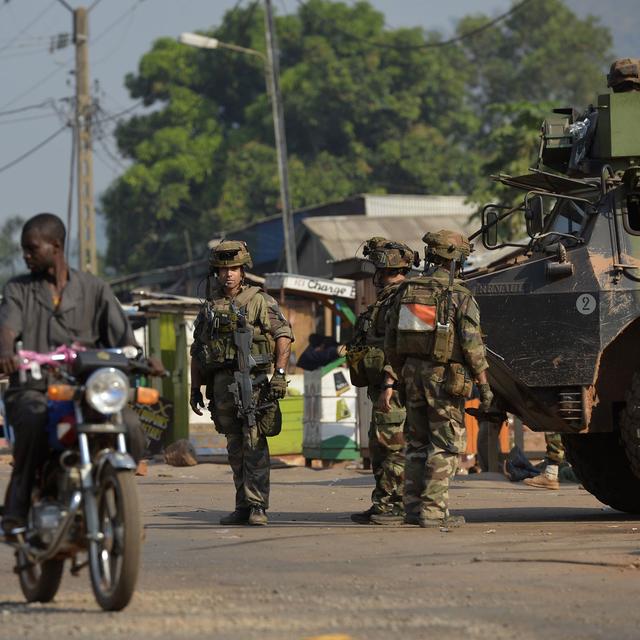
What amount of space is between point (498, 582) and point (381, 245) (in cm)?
425

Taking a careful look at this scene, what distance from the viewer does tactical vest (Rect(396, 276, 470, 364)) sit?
1084 centimetres

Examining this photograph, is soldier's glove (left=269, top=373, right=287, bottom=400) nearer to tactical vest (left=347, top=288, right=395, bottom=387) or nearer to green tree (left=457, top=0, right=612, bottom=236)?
tactical vest (left=347, top=288, right=395, bottom=387)

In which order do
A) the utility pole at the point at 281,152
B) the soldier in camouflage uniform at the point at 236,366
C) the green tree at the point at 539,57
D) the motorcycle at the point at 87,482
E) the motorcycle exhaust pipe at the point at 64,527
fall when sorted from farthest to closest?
the green tree at the point at 539,57 → the utility pole at the point at 281,152 → the soldier in camouflage uniform at the point at 236,366 → the motorcycle exhaust pipe at the point at 64,527 → the motorcycle at the point at 87,482

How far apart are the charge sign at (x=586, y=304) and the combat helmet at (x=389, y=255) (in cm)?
141

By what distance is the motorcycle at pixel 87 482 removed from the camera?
22.9ft

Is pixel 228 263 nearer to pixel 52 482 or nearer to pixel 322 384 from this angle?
pixel 52 482

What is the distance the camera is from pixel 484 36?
93500 mm

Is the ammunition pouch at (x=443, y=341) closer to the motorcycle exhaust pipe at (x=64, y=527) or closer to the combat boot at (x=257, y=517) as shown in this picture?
the combat boot at (x=257, y=517)

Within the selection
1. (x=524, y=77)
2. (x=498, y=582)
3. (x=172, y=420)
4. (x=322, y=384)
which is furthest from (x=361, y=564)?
(x=524, y=77)

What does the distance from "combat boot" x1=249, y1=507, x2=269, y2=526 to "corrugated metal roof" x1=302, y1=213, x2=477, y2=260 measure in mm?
31776

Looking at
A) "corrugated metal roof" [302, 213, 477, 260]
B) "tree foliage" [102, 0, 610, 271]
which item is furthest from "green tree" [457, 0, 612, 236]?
"corrugated metal roof" [302, 213, 477, 260]

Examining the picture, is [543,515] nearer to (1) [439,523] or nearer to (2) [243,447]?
(1) [439,523]

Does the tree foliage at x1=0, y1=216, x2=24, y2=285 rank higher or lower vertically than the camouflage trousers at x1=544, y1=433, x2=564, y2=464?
higher

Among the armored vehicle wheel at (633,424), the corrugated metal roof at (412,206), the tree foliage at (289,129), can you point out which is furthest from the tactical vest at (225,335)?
the tree foliage at (289,129)
